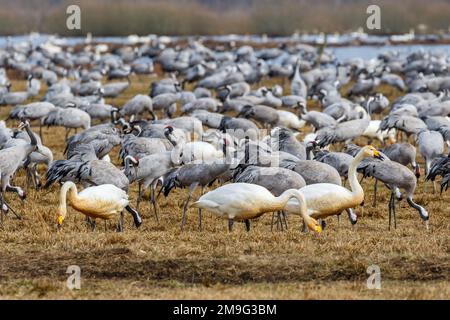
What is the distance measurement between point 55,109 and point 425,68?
13.7 m

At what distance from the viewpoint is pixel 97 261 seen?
6781mm

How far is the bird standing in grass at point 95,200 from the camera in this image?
7733 millimetres

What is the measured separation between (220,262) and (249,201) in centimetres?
107

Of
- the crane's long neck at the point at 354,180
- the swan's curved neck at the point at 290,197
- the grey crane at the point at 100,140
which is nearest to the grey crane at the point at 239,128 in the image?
the grey crane at the point at 100,140

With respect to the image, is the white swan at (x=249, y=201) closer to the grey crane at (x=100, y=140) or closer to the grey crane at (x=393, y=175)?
the grey crane at (x=393, y=175)

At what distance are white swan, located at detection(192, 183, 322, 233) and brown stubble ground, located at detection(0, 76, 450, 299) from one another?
0.64 feet

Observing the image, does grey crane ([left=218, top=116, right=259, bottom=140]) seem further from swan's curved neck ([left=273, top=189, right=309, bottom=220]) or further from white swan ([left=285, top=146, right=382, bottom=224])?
swan's curved neck ([left=273, top=189, right=309, bottom=220])

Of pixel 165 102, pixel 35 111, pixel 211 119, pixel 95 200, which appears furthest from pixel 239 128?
pixel 95 200

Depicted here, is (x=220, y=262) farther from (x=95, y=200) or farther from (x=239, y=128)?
(x=239, y=128)

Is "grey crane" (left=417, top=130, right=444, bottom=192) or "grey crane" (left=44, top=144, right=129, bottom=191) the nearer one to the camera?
"grey crane" (left=44, top=144, right=129, bottom=191)

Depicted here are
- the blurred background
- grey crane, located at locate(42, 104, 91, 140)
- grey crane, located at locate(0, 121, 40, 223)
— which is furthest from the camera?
the blurred background

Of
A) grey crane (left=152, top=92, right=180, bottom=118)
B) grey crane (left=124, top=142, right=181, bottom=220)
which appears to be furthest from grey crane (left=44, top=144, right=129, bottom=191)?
grey crane (left=152, top=92, right=180, bottom=118)

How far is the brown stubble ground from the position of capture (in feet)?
19.8
